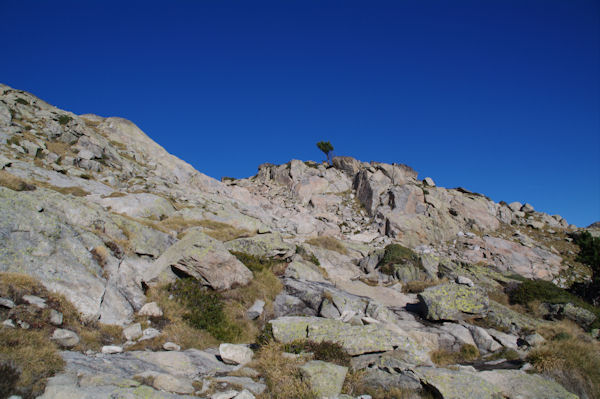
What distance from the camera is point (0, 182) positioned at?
14.1m

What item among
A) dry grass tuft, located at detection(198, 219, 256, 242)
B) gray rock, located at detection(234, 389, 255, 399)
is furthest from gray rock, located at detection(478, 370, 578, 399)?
dry grass tuft, located at detection(198, 219, 256, 242)

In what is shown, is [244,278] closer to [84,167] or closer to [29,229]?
[29,229]

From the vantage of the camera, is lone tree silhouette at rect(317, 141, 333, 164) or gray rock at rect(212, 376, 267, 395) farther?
lone tree silhouette at rect(317, 141, 333, 164)

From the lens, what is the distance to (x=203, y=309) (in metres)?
12.7

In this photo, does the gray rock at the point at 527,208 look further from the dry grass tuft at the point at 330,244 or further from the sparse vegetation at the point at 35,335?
the sparse vegetation at the point at 35,335

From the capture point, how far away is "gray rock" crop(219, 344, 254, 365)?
30.2 ft

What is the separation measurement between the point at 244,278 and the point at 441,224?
44.7m

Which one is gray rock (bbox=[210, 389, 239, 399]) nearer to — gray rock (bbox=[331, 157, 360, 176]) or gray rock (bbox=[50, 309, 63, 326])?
gray rock (bbox=[50, 309, 63, 326])

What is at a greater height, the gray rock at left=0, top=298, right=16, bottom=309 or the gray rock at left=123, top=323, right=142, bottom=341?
the gray rock at left=0, top=298, right=16, bottom=309

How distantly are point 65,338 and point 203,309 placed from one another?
201 inches

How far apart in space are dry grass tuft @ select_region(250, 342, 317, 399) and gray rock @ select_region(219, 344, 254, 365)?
12.7 inches

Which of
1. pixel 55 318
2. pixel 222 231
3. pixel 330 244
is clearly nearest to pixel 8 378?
pixel 55 318

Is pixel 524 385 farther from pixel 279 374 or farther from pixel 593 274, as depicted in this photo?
pixel 593 274

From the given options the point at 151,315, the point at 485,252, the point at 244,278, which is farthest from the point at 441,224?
the point at 151,315
